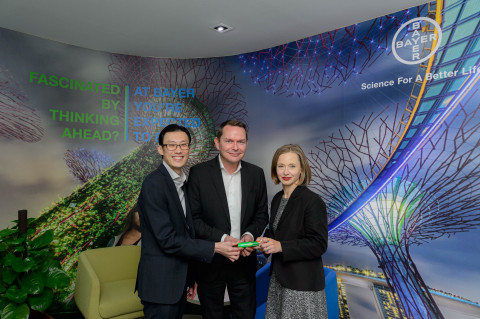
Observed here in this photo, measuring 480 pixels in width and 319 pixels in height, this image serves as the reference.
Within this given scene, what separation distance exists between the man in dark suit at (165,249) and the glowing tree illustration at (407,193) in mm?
1987

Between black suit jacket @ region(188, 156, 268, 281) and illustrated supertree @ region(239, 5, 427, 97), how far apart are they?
2096 mm

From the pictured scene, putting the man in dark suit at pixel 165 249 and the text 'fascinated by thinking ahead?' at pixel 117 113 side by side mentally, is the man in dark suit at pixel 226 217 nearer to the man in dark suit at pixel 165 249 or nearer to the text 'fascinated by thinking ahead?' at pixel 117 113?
the man in dark suit at pixel 165 249

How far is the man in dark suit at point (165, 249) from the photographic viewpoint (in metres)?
2.22

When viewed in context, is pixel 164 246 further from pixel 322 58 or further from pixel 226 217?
pixel 322 58

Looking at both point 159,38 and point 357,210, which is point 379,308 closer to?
point 357,210

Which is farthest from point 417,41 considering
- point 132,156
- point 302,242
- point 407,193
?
point 132,156

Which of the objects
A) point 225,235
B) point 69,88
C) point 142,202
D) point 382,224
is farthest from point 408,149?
point 69,88

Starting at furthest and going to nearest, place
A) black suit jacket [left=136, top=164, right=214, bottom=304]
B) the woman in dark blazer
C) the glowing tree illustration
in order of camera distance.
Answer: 1. the glowing tree illustration
2. black suit jacket [left=136, top=164, right=214, bottom=304]
3. the woman in dark blazer

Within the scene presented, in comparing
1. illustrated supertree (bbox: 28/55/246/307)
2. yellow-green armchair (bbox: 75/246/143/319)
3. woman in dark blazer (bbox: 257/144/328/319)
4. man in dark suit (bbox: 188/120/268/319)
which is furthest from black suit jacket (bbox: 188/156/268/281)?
illustrated supertree (bbox: 28/55/246/307)

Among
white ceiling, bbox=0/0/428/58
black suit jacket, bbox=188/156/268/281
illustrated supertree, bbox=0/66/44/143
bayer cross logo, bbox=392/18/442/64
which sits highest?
white ceiling, bbox=0/0/428/58

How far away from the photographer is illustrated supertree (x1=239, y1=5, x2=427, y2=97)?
367 cm

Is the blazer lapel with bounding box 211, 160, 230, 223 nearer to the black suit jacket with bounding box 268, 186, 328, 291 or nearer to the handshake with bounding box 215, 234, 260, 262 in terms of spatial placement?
the handshake with bounding box 215, 234, 260, 262

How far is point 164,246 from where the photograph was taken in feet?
7.22

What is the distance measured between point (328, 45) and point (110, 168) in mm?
3190
